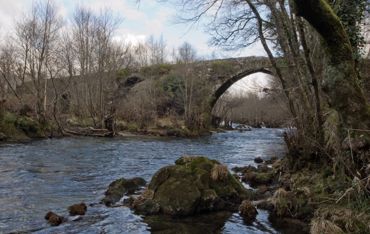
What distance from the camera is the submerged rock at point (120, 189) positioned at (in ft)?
32.7

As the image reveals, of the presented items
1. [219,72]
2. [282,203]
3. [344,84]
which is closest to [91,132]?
[219,72]

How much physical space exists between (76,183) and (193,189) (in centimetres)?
473

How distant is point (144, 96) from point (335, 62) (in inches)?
1373

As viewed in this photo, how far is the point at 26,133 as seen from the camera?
26016 millimetres

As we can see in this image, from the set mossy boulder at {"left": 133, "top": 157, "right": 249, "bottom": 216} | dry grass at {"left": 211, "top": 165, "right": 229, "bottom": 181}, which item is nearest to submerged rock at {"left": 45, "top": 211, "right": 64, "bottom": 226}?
mossy boulder at {"left": 133, "top": 157, "right": 249, "bottom": 216}

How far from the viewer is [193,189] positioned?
9.05 m

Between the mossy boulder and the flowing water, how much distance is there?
1.63 ft

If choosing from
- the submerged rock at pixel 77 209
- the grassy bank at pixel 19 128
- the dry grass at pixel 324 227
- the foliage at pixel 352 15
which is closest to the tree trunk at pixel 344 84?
the dry grass at pixel 324 227

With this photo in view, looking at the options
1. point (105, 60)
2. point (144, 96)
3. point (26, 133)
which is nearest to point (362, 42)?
Result: point (26, 133)

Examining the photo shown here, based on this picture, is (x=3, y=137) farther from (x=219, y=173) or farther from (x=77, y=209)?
(x=219, y=173)

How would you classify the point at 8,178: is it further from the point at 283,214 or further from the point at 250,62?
the point at 250,62

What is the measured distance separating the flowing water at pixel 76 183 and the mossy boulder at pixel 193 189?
50 cm

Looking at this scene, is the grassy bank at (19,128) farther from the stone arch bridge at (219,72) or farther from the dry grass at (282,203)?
the dry grass at (282,203)

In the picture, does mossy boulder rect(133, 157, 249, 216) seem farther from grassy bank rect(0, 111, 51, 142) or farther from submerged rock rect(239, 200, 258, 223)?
grassy bank rect(0, 111, 51, 142)
